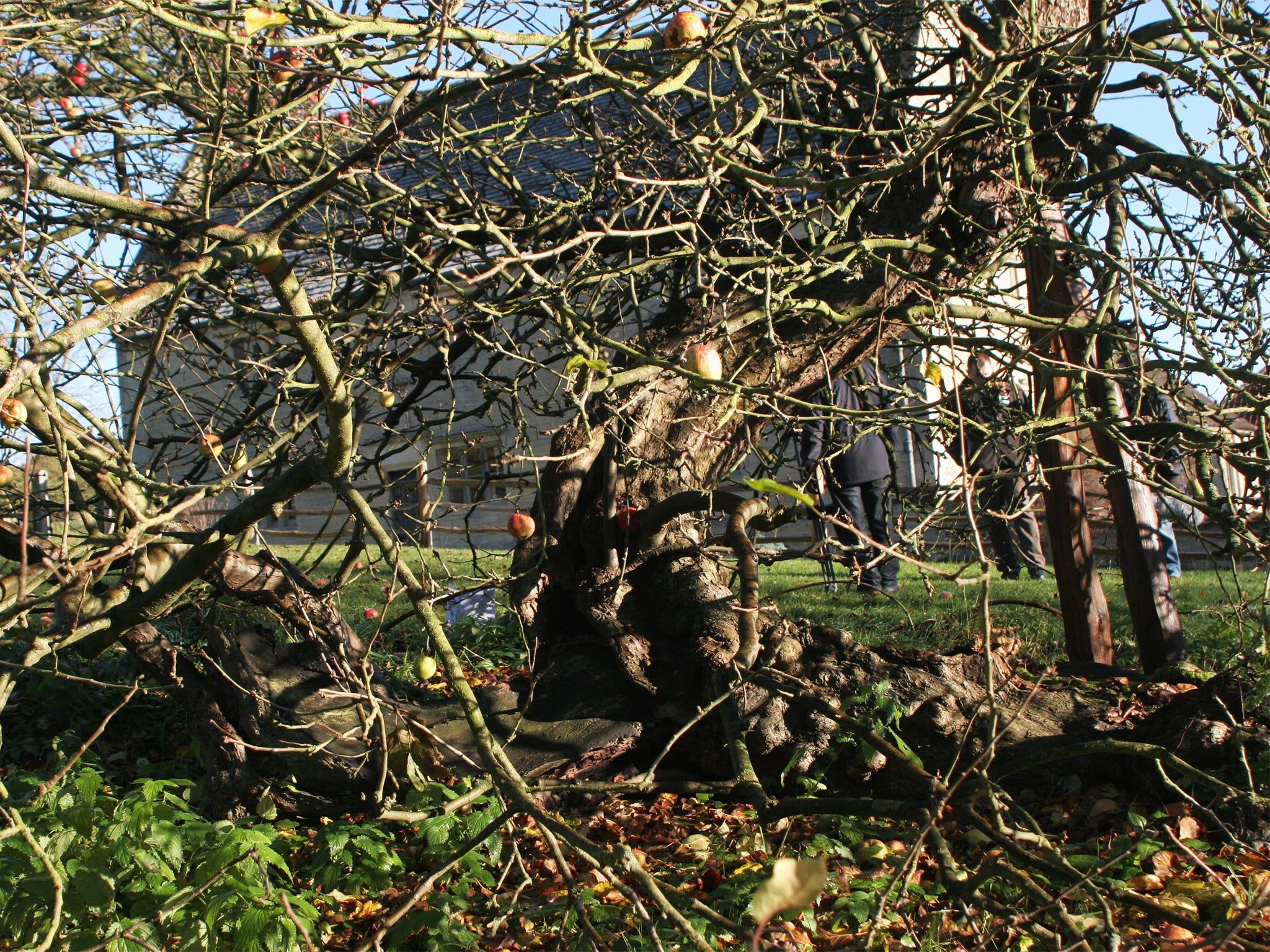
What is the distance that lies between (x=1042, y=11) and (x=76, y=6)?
3759 millimetres

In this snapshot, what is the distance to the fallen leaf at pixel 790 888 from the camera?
97 cm

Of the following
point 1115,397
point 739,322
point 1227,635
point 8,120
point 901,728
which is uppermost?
point 8,120

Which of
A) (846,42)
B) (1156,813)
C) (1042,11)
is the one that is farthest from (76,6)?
(1156,813)

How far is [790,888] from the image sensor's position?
0.98m

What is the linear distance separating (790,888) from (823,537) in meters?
2.23

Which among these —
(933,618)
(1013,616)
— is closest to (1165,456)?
(933,618)

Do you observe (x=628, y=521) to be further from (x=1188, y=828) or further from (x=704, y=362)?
(x=1188, y=828)

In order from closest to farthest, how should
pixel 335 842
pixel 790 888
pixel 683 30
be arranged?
pixel 790 888
pixel 683 30
pixel 335 842

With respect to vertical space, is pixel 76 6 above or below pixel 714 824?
above

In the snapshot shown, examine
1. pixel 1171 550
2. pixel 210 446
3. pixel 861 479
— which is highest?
pixel 210 446

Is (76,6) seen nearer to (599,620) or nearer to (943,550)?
(599,620)

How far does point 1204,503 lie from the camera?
322cm

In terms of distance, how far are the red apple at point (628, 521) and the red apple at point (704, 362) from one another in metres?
1.36

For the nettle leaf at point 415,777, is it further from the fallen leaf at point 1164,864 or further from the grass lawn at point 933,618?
the fallen leaf at point 1164,864
